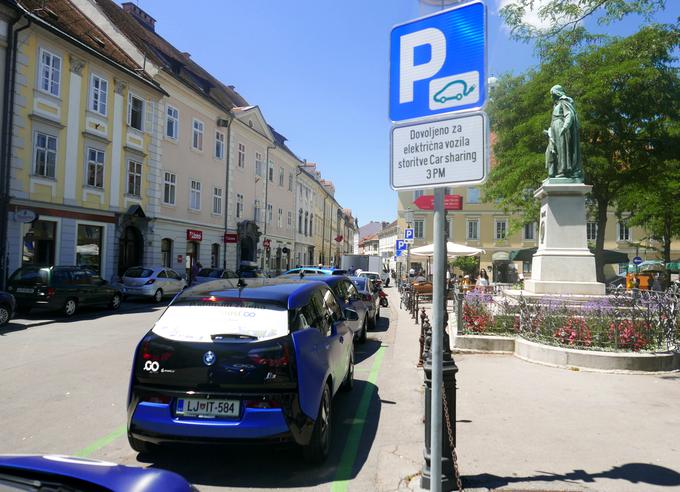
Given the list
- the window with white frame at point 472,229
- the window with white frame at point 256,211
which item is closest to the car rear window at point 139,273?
the window with white frame at point 256,211

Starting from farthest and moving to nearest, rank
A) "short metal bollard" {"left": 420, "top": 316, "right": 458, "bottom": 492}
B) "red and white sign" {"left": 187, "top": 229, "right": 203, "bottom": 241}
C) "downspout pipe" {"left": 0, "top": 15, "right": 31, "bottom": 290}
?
1. "red and white sign" {"left": 187, "top": 229, "right": 203, "bottom": 241}
2. "downspout pipe" {"left": 0, "top": 15, "right": 31, "bottom": 290}
3. "short metal bollard" {"left": 420, "top": 316, "right": 458, "bottom": 492}

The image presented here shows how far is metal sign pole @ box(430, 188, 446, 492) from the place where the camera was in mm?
2914

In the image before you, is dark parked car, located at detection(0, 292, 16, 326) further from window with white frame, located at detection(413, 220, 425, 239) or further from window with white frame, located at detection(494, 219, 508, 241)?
window with white frame, located at detection(494, 219, 508, 241)

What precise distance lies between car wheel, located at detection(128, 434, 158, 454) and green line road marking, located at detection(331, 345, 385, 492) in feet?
5.70

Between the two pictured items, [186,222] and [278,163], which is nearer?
[186,222]

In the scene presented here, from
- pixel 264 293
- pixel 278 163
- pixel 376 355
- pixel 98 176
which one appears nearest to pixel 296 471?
pixel 264 293

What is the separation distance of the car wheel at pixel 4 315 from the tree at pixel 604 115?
19.2 metres

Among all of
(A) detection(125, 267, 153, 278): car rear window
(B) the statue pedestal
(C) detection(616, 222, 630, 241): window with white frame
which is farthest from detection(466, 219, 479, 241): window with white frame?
(B) the statue pedestal

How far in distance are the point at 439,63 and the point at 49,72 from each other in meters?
21.3

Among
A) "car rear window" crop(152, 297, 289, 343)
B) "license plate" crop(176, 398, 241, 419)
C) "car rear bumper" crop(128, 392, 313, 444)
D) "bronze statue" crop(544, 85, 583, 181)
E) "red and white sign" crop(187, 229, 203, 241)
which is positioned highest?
"bronze statue" crop(544, 85, 583, 181)

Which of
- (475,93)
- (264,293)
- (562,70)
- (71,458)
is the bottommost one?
(71,458)

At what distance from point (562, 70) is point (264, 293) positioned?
2223cm

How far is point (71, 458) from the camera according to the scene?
2316 millimetres

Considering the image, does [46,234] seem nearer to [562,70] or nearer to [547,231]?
[547,231]
